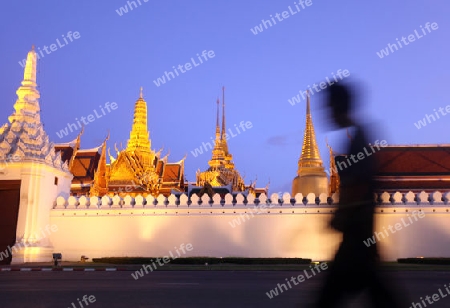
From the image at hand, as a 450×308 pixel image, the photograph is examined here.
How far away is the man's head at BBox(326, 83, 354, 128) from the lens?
3.83m

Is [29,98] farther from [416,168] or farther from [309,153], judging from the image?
[309,153]

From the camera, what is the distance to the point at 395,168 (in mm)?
28891

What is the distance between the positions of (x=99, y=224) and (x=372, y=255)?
60.2ft

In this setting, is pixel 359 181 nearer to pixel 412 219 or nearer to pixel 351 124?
pixel 351 124

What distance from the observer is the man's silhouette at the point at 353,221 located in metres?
3.37

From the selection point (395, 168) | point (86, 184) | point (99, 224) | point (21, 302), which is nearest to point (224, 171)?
point (86, 184)

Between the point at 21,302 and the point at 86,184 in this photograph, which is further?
the point at 86,184

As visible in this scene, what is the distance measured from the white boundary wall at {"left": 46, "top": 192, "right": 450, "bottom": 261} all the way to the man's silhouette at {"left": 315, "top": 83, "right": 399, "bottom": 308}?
593 inches

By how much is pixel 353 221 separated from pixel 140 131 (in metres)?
37.5

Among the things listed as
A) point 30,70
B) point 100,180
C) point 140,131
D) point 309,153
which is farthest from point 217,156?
point 30,70

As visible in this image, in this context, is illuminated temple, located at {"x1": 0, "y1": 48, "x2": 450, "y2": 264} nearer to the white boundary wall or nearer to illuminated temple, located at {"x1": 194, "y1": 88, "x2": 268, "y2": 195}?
the white boundary wall

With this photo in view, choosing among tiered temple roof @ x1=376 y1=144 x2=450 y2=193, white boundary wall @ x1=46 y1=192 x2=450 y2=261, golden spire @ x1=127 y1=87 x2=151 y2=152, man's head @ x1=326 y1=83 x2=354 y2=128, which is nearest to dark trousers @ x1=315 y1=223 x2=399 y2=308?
man's head @ x1=326 y1=83 x2=354 y2=128

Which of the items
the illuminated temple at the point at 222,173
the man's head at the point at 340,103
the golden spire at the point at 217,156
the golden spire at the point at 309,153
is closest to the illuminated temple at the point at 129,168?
the illuminated temple at the point at 222,173

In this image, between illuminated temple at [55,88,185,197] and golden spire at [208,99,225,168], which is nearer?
illuminated temple at [55,88,185,197]
